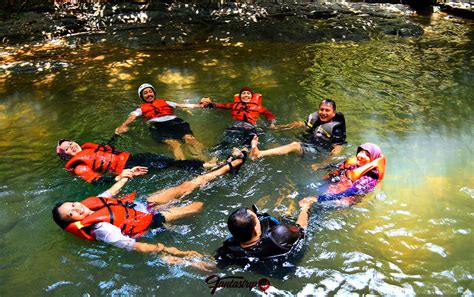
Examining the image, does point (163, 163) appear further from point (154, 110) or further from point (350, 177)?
point (350, 177)

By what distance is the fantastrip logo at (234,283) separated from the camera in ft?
12.7

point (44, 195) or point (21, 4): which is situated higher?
point (21, 4)

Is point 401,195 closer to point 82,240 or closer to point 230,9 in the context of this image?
point 82,240

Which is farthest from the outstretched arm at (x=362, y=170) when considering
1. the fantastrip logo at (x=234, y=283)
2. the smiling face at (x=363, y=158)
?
the fantastrip logo at (x=234, y=283)

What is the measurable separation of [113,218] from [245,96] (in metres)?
3.81

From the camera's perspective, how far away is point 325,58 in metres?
11.2

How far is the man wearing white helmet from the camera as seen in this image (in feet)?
22.2

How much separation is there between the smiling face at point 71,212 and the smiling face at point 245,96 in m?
3.92

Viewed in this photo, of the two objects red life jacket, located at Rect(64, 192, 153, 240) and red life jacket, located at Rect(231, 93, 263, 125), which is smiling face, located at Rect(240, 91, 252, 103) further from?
red life jacket, located at Rect(64, 192, 153, 240)

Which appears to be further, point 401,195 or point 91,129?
point 91,129

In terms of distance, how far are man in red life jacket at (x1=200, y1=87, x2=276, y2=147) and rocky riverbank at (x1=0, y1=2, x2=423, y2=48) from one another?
6667 mm

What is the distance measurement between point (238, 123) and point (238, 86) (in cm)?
260

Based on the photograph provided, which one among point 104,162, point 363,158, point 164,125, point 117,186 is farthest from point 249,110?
point 117,186

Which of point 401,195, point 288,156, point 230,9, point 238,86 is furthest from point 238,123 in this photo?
point 230,9
